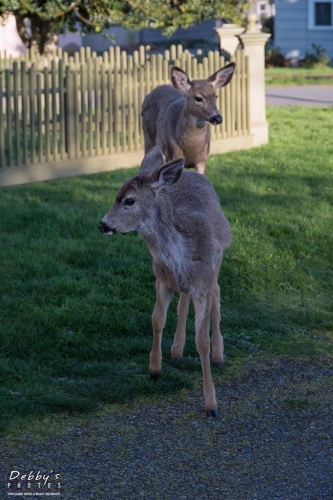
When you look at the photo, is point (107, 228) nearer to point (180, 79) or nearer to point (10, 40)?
point (180, 79)

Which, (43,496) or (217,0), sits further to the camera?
(217,0)

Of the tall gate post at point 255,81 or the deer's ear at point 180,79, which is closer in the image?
Result: the deer's ear at point 180,79

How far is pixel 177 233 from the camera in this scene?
234 inches

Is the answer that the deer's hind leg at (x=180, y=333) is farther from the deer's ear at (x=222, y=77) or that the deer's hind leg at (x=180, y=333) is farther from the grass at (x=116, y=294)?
the deer's ear at (x=222, y=77)

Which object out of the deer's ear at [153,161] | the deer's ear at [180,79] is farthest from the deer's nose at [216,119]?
the deer's ear at [153,161]

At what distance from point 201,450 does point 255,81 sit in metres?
11.1

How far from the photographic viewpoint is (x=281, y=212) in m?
10.5

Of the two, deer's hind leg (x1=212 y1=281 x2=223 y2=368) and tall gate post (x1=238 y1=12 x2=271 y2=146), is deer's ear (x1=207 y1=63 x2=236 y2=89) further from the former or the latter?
tall gate post (x1=238 y1=12 x2=271 y2=146)

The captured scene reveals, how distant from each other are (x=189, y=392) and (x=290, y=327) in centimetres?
→ 159

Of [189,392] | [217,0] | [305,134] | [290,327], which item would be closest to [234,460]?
[189,392]

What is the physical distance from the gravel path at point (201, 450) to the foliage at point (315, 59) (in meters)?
30.5

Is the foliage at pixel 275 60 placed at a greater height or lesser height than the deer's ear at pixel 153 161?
lesser

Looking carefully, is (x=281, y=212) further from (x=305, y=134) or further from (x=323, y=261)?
(x=305, y=134)

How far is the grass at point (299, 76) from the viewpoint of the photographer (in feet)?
94.1
